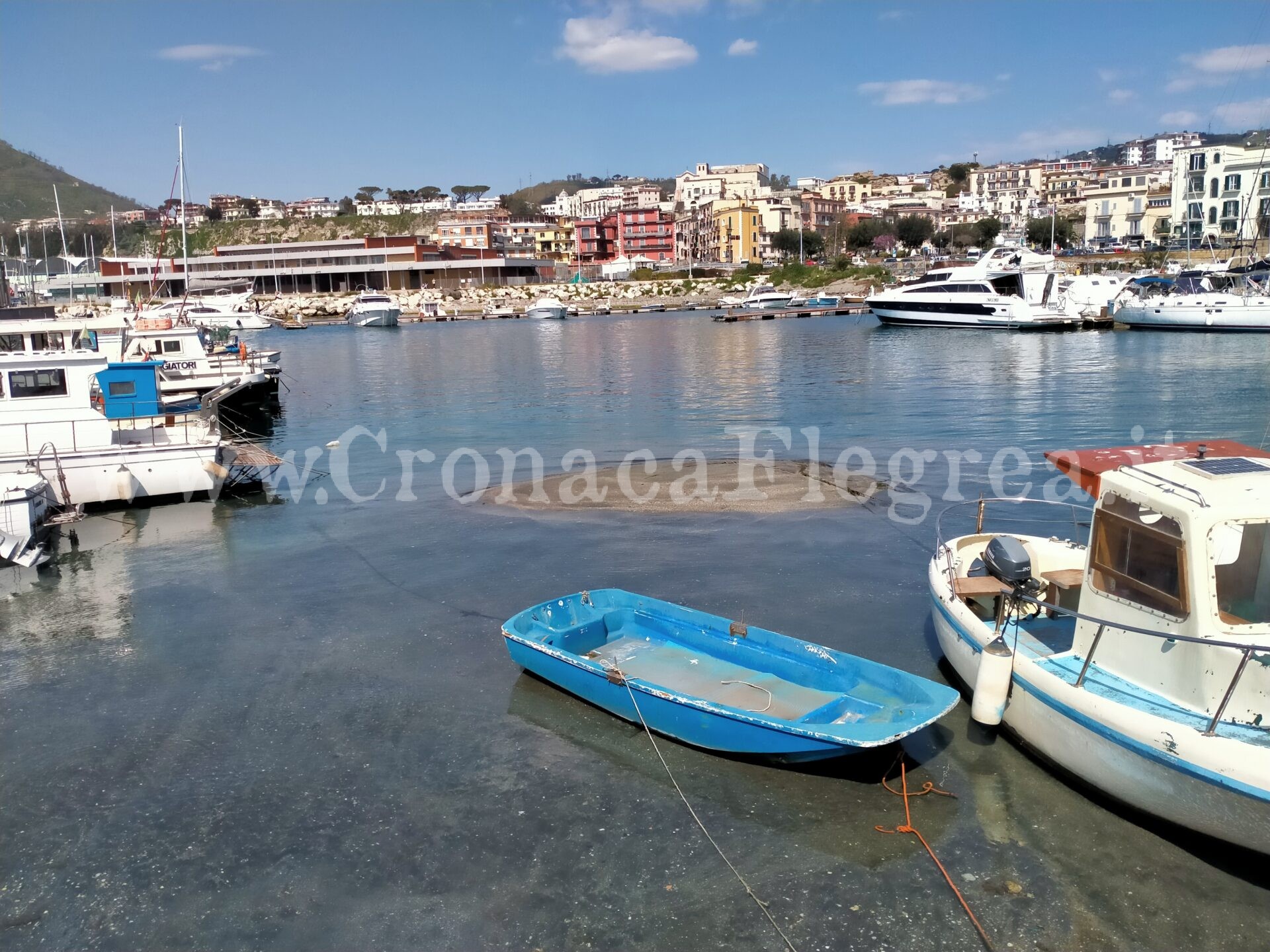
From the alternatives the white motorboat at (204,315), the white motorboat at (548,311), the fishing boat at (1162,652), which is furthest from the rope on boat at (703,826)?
the white motorboat at (548,311)

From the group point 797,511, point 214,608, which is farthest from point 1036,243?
point 214,608

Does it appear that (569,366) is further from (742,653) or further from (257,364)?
(742,653)

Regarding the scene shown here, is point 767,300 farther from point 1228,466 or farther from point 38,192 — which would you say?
point 38,192

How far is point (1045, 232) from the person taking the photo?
141875mm

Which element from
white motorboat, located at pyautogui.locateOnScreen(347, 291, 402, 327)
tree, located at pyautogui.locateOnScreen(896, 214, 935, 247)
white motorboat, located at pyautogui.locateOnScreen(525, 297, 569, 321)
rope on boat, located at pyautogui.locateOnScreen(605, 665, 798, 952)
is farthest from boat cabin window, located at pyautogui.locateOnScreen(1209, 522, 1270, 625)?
tree, located at pyautogui.locateOnScreen(896, 214, 935, 247)

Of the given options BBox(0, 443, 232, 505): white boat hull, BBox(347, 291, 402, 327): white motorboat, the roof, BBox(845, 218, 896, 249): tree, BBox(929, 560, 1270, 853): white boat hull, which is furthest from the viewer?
BBox(845, 218, 896, 249): tree

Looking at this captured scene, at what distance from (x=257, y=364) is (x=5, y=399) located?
19.8 meters

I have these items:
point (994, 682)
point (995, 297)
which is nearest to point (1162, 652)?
point (994, 682)

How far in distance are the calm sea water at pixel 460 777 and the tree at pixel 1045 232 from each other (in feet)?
438

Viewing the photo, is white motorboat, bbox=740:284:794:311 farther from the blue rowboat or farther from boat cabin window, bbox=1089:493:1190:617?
boat cabin window, bbox=1089:493:1190:617

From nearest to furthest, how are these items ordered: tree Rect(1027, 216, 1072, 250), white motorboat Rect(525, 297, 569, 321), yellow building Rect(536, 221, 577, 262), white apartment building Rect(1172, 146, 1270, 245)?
1. white apartment building Rect(1172, 146, 1270, 245)
2. white motorboat Rect(525, 297, 569, 321)
3. tree Rect(1027, 216, 1072, 250)
4. yellow building Rect(536, 221, 577, 262)

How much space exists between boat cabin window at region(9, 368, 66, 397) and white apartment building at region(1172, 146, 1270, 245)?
101 meters

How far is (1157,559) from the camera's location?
345 inches

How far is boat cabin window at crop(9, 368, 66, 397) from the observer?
22156mm
